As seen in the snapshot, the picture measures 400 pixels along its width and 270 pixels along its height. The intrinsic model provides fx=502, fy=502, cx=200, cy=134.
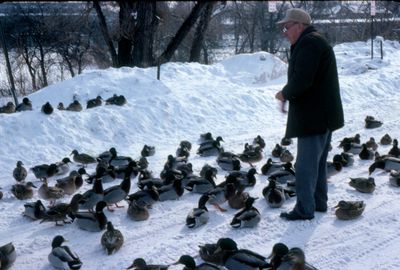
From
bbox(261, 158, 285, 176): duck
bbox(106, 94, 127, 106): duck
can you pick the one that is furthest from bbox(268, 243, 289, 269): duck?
bbox(106, 94, 127, 106): duck

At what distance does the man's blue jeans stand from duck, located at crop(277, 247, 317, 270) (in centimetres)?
128

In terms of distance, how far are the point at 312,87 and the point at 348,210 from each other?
1630mm

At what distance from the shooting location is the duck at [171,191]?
7.06 meters

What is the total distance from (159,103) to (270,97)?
334 cm

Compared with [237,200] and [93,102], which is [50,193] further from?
[93,102]

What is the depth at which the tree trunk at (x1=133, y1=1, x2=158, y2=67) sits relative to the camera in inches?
782

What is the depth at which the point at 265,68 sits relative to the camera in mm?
19094

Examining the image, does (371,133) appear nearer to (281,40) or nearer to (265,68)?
(265,68)

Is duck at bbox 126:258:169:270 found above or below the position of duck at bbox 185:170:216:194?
above

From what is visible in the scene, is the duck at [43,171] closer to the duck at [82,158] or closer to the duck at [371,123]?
the duck at [82,158]

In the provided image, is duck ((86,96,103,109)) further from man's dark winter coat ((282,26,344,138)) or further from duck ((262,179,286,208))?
man's dark winter coat ((282,26,344,138))

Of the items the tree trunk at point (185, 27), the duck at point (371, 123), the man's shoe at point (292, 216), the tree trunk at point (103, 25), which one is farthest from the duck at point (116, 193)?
the tree trunk at point (103, 25)

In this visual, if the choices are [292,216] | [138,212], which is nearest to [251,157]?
[292,216]

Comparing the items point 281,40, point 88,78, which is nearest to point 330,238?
point 88,78
